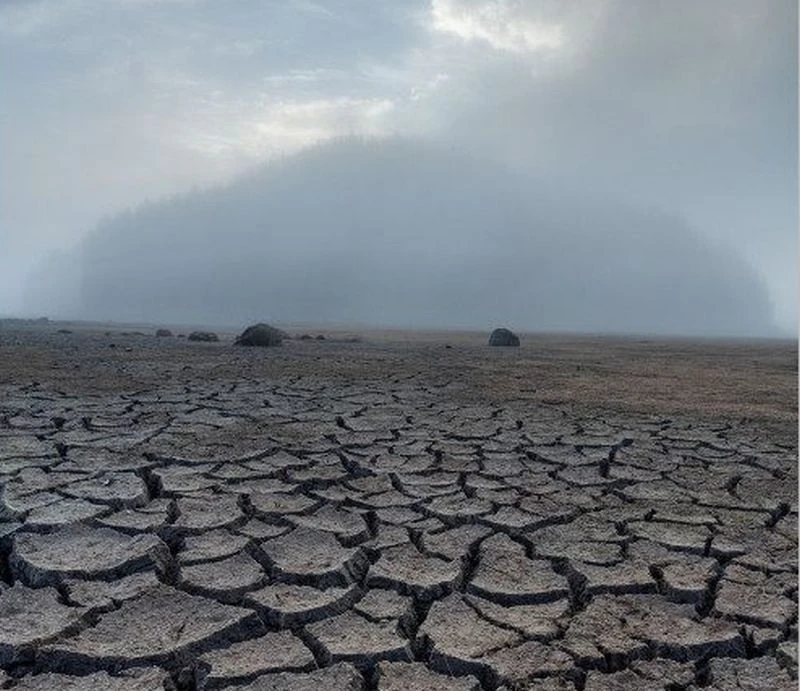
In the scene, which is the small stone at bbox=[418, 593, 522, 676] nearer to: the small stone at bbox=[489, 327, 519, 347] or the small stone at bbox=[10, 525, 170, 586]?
the small stone at bbox=[10, 525, 170, 586]

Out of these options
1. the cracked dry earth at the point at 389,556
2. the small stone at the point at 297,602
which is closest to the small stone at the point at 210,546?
the cracked dry earth at the point at 389,556

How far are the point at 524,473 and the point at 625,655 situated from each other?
1.69m

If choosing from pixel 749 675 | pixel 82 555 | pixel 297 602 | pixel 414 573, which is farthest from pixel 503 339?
pixel 749 675

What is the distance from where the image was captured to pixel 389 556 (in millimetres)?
2422

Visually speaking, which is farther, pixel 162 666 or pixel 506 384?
pixel 506 384

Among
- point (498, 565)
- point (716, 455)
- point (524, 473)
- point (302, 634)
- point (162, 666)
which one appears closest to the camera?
point (162, 666)

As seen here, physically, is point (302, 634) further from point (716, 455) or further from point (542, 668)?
point (716, 455)

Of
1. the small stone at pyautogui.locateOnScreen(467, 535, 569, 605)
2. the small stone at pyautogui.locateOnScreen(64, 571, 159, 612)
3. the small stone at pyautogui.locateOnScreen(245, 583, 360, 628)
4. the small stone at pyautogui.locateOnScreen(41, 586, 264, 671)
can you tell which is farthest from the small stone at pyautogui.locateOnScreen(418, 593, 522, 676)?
the small stone at pyautogui.locateOnScreen(64, 571, 159, 612)

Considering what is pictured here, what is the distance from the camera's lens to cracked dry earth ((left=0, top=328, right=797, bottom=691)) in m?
1.80

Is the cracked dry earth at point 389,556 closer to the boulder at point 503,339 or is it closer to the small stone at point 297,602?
the small stone at point 297,602

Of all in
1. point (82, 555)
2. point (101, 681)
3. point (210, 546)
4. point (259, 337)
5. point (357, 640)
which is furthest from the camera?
point (259, 337)

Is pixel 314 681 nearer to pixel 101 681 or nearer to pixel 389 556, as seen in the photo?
pixel 101 681

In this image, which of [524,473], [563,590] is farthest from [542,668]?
[524,473]

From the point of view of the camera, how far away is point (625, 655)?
186cm
